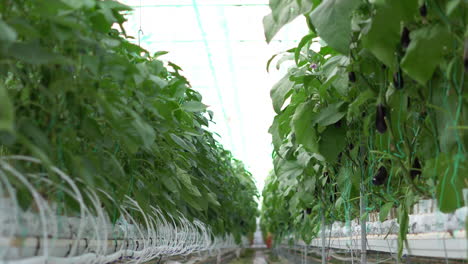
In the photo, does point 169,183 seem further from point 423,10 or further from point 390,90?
point 423,10

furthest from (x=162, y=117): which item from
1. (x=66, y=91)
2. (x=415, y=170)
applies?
(x=415, y=170)

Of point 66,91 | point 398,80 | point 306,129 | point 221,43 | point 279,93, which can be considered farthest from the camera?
point 221,43

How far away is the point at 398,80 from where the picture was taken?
4.31 feet

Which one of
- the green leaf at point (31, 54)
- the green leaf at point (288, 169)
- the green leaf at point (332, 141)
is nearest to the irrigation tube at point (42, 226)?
the green leaf at point (31, 54)

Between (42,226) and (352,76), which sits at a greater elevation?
(352,76)

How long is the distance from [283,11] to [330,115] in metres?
0.44

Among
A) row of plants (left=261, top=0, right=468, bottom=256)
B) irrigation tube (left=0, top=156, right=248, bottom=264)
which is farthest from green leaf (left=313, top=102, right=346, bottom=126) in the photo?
irrigation tube (left=0, top=156, right=248, bottom=264)

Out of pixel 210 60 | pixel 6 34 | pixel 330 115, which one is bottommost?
Result: pixel 6 34

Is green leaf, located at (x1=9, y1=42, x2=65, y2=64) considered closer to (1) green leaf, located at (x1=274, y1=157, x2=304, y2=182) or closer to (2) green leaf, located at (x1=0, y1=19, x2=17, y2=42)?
(2) green leaf, located at (x1=0, y1=19, x2=17, y2=42)

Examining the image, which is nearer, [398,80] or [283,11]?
[398,80]

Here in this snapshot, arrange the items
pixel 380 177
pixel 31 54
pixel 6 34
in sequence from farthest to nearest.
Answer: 1. pixel 380 177
2. pixel 31 54
3. pixel 6 34

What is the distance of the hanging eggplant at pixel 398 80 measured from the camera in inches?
51.7

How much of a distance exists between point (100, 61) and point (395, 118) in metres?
0.85

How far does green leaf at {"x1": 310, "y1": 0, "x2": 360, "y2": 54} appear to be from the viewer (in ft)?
4.36
